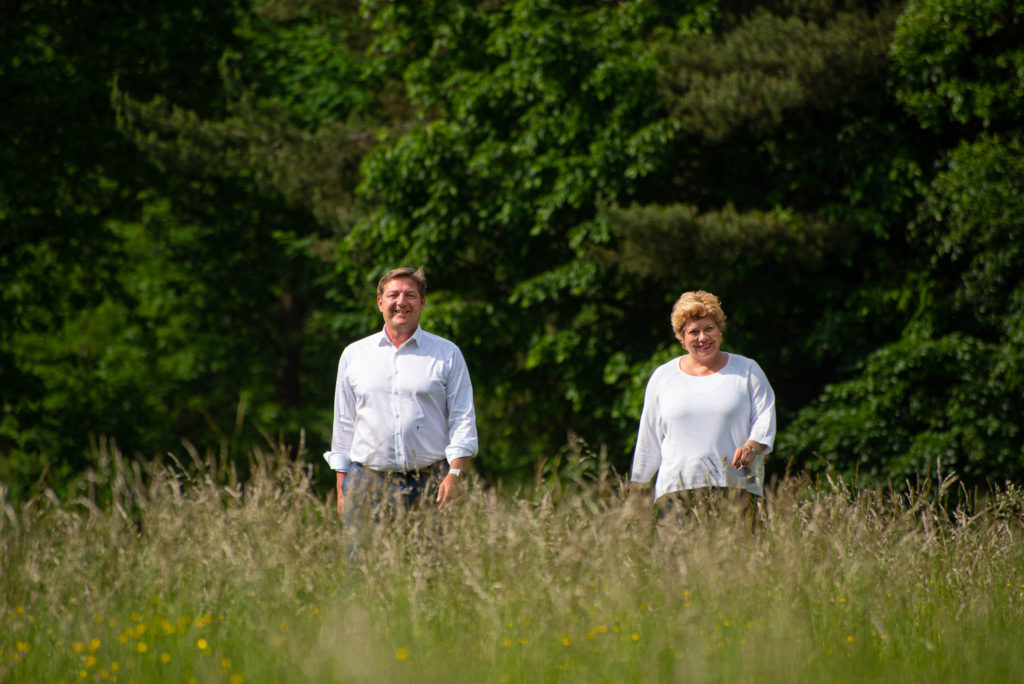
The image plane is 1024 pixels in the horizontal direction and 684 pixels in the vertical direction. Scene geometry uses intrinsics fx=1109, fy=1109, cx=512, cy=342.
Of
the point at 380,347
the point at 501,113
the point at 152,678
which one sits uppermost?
the point at 501,113

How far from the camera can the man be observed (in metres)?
4.70

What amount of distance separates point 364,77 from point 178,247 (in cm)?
462

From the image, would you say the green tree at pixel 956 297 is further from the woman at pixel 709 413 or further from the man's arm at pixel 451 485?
the man's arm at pixel 451 485

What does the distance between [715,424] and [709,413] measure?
5 cm

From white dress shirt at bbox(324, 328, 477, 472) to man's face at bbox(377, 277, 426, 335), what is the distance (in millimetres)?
67

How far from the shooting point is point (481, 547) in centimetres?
443

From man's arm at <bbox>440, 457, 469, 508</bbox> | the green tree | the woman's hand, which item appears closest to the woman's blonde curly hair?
the woman's hand

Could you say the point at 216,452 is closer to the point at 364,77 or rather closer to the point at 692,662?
the point at 364,77

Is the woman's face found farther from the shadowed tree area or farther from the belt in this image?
the shadowed tree area

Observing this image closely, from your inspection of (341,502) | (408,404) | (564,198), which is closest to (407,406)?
(408,404)

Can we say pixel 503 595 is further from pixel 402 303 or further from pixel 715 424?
pixel 402 303

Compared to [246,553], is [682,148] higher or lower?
higher

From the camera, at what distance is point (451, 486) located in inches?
182

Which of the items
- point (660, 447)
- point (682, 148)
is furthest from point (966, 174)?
point (660, 447)
